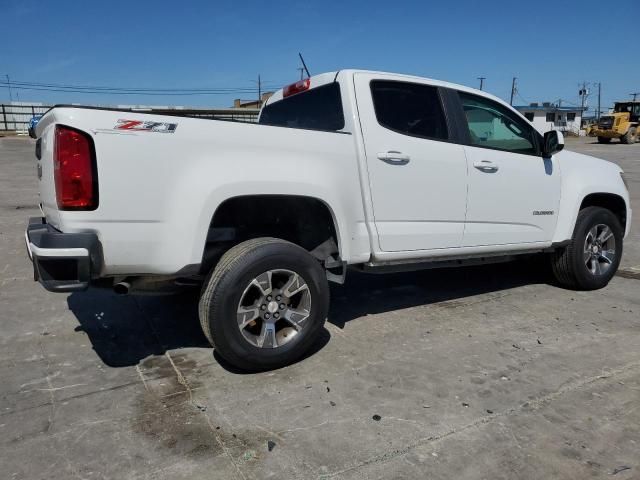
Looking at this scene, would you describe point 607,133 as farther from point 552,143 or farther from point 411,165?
point 411,165

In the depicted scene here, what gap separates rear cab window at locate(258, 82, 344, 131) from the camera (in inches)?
151

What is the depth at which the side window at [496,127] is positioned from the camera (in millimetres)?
4406

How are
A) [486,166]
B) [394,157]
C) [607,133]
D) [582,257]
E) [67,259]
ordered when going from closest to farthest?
1. [67,259]
2. [394,157]
3. [486,166]
4. [582,257]
5. [607,133]

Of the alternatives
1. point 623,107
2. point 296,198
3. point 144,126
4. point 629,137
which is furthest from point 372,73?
point 623,107

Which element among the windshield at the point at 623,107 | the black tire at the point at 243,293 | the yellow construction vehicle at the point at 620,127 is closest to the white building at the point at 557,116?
the windshield at the point at 623,107

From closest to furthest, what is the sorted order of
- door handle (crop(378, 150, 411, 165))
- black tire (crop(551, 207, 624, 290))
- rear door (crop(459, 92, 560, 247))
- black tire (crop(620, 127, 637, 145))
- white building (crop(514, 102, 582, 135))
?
door handle (crop(378, 150, 411, 165)) < rear door (crop(459, 92, 560, 247)) < black tire (crop(551, 207, 624, 290)) < black tire (crop(620, 127, 637, 145)) < white building (crop(514, 102, 582, 135))

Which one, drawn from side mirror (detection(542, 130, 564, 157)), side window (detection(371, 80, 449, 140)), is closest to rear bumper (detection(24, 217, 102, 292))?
side window (detection(371, 80, 449, 140))

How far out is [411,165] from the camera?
3.84 m

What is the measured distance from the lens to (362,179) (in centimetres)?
363

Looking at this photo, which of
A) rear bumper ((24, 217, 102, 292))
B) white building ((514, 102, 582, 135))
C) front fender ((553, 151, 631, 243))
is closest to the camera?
rear bumper ((24, 217, 102, 292))

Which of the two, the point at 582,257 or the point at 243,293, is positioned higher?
the point at 243,293

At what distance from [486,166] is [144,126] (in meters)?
2.77

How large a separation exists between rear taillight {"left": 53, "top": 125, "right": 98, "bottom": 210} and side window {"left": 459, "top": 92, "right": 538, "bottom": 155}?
296 cm

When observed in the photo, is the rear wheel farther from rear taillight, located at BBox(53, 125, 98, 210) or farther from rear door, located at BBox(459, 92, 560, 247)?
rear taillight, located at BBox(53, 125, 98, 210)
